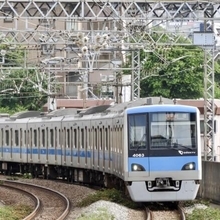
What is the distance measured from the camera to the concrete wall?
20.4 metres

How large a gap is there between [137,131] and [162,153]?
0.69 meters

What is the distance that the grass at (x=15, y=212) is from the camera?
18.0 m

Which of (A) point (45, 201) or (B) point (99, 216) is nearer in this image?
(B) point (99, 216)

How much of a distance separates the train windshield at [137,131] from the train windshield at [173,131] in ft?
0.53

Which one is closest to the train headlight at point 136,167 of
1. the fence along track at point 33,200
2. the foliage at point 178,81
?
the fence along track at point 33,200

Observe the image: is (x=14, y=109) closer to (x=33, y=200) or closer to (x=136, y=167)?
(x=33, y=200)

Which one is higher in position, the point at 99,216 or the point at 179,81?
the point at 179,81

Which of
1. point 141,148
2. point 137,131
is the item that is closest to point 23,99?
point 137,131

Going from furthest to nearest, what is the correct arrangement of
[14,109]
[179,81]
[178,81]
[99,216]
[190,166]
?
[179,81], [178,81], [14,109], [190,166], [99,216]

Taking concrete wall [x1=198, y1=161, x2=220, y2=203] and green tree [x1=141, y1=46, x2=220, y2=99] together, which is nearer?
concrete wall [x1=198, y1=161, x2=220, y2=203]

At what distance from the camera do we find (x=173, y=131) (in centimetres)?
1877

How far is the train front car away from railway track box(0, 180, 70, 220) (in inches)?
67.1

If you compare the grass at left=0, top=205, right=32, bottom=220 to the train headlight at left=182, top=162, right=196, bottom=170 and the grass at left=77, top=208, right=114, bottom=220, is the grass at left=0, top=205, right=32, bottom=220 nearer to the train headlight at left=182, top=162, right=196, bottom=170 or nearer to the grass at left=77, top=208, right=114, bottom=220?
the grass at left=77, top=208, right=114, bottom=220

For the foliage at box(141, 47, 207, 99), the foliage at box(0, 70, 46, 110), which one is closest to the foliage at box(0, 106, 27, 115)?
the foliage at box(0, 70, 46, 110)
